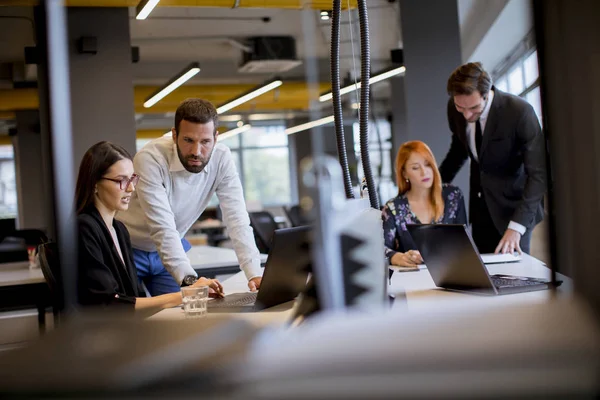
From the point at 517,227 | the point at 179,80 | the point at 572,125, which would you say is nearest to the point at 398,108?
the point at 179,80

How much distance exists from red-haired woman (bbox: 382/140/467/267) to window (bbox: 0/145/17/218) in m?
14.9

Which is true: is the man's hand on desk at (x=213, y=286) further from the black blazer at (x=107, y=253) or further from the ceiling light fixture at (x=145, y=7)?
the ceiling light fixture at (x=145, y=7)

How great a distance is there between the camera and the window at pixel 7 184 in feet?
55.4

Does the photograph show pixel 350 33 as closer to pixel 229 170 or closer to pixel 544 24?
pixel 544 24

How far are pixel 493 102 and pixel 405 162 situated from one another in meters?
0.49

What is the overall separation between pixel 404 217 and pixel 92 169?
4.99ft

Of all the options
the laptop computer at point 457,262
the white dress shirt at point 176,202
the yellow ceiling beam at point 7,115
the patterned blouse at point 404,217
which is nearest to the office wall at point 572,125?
the laptop computer at point 457,262

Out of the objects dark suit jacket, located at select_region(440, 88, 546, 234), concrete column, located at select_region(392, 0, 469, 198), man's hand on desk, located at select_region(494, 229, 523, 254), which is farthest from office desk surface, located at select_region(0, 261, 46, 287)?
concrete column, located at select_region(392, 0, 469, 198)

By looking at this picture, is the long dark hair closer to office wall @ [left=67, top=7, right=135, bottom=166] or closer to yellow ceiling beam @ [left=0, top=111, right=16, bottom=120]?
office wall @ [left=67, top=7, right=135, bottom=166]

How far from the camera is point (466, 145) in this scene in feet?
12.0

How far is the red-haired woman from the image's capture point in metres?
3.18

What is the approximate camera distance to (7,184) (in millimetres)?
17266

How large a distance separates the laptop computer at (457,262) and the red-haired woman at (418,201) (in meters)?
1.05

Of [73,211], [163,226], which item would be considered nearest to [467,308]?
[73,211]
